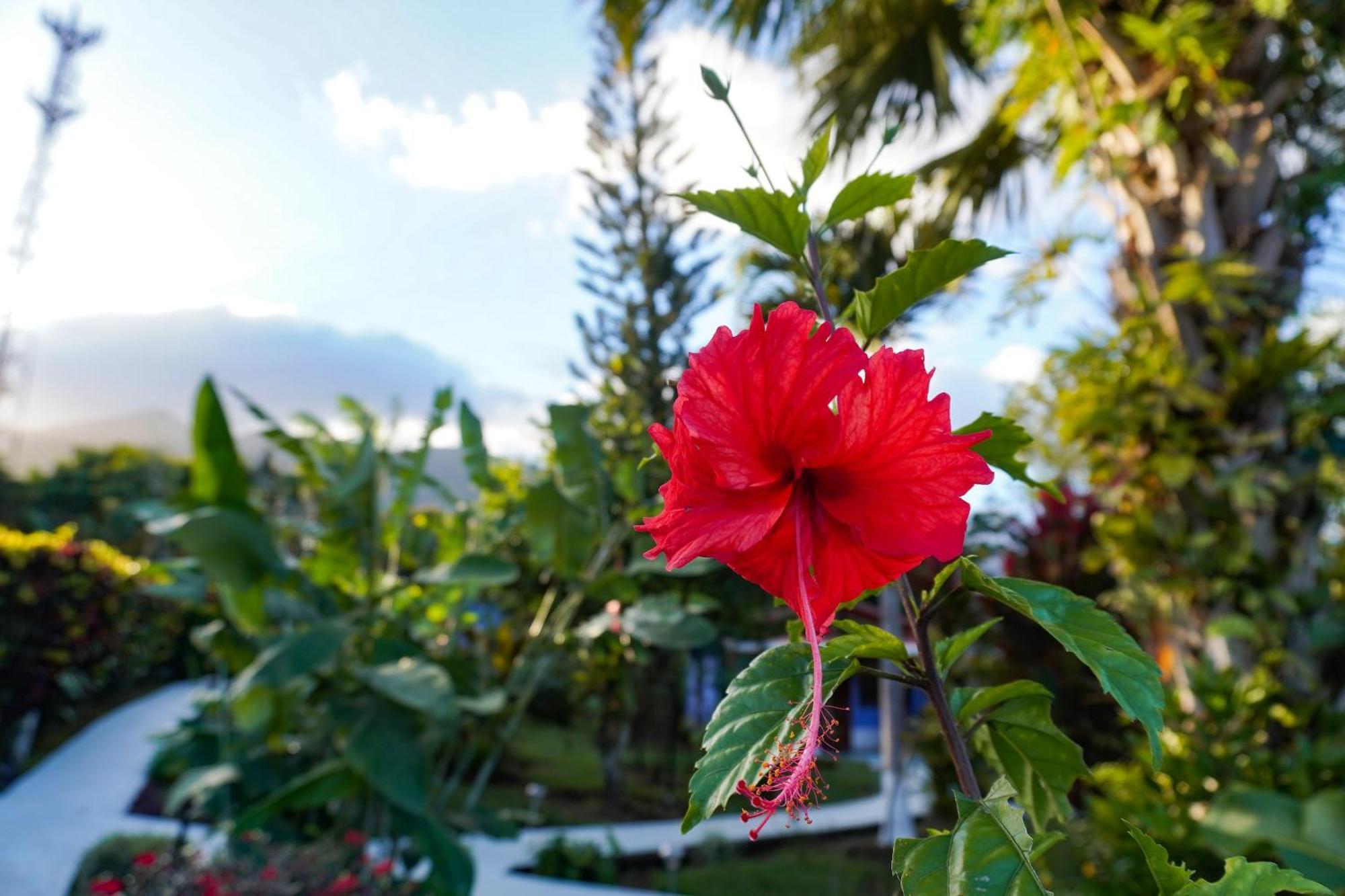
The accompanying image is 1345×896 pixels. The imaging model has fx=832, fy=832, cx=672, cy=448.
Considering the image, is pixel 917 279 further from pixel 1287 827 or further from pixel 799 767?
pixel 1287 827

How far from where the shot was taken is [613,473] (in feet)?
9.87

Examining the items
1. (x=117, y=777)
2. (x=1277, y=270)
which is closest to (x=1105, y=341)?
(x=1277, y=270)

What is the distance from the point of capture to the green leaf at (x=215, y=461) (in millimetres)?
3049

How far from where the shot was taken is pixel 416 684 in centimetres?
225

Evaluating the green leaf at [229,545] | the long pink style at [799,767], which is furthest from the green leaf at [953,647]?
the green leaf at [229,545]

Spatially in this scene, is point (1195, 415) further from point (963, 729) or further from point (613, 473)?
point (963, 729)

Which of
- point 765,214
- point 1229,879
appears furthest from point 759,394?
point 1229,879

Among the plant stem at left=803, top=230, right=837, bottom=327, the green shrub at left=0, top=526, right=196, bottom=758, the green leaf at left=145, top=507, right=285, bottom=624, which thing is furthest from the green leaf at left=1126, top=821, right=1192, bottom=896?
the green shrub at left=0, top=526, right=196, bottom=758

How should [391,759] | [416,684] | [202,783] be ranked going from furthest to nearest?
[202,783] → [391,759] → [416,684]

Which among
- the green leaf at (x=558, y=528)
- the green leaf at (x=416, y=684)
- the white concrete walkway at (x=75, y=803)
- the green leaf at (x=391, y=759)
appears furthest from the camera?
the white concrete walkway at (x=75, y=803)

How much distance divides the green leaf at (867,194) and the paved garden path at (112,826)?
2.94 meters

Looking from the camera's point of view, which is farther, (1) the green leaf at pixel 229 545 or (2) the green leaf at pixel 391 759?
(1) the green leaf at pixel 229 545

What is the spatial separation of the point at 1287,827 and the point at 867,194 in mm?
2234

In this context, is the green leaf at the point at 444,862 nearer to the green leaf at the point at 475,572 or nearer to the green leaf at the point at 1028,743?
the green leaf at the point at 475,572
